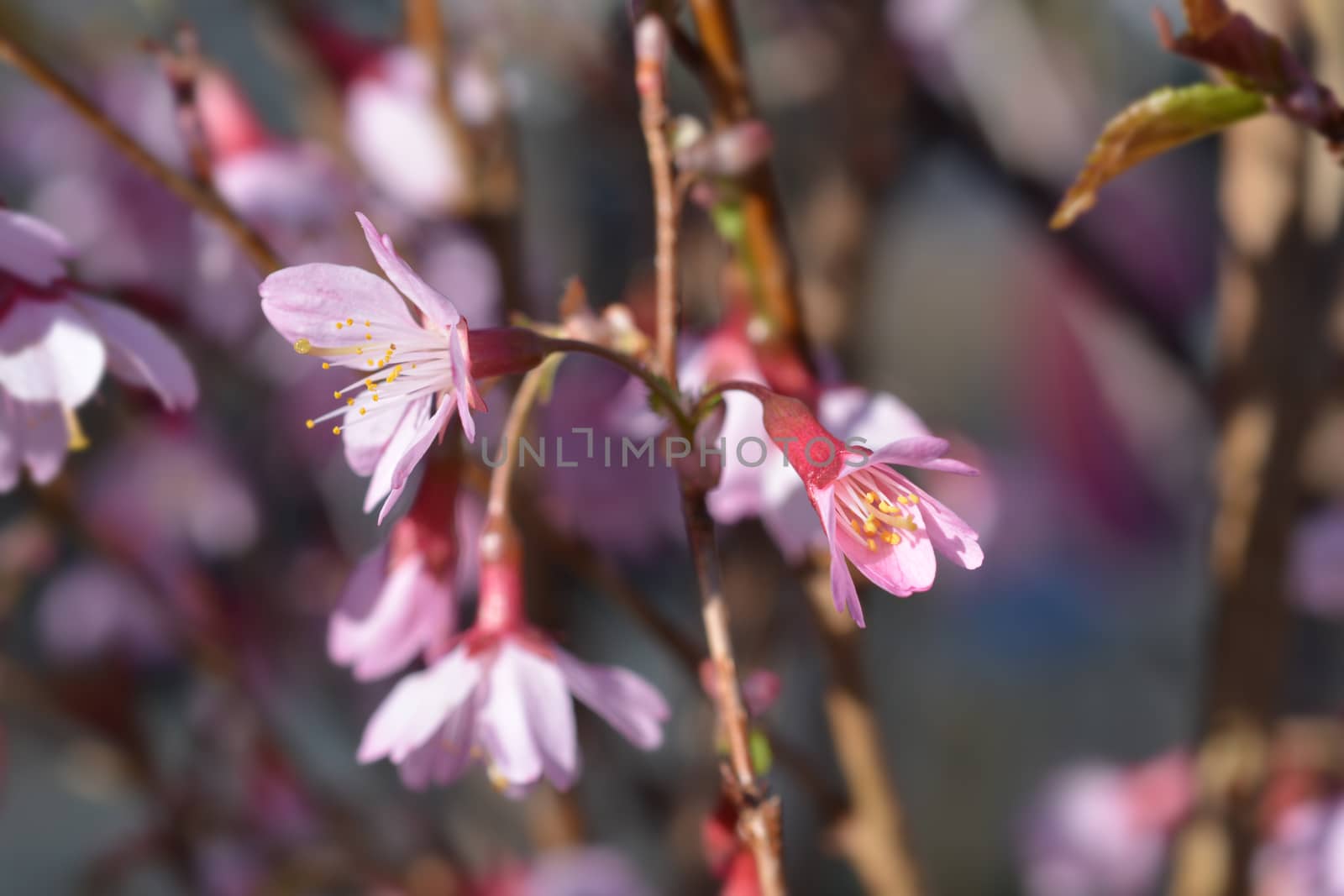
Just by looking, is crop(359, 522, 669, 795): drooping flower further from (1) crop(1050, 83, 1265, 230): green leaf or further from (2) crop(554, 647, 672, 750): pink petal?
(1) crop(1050, 83, 1265, 230): green leaf

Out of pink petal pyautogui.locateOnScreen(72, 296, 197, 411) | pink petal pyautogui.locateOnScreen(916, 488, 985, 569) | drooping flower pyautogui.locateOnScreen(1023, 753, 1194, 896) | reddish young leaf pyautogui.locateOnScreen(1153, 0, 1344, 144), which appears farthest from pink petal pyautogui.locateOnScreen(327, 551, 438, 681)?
drooping flower pyautogui.locateOnScreen(1023, 753, 1194, 896)

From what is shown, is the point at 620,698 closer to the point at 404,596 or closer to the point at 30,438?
the point at 404,596

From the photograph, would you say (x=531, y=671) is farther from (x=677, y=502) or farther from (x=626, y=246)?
(x=626, y=246)

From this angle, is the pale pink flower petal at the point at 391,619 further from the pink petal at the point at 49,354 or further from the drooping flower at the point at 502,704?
the pink petal at the point at 49,354

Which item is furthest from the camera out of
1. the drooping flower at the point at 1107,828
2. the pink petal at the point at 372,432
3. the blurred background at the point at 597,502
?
the drooping flower at the point at 1107,828

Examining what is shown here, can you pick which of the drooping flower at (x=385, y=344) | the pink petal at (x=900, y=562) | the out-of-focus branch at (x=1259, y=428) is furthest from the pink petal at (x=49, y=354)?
the out-of-focus branch at (x=1259, y=428)

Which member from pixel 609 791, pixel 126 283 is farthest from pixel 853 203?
pixel 609 791
